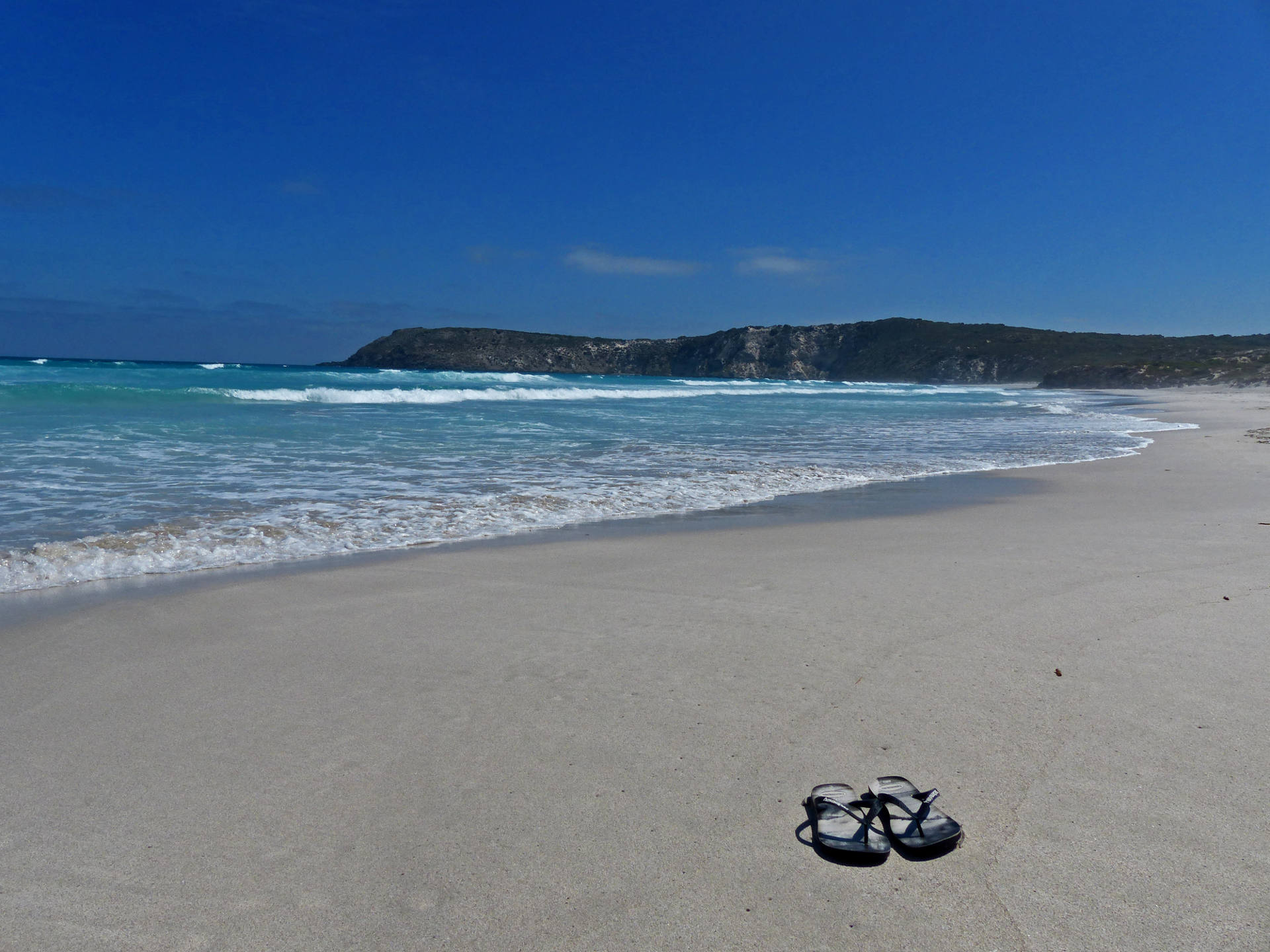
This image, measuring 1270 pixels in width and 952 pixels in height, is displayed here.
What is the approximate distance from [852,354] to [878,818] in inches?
4337

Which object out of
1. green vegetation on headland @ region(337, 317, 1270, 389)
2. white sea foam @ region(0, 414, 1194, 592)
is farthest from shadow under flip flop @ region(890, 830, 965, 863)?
green vegetation on headland @ region(337, 317, 1270, 389)

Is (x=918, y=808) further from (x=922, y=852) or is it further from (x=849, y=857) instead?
(x=849, y=857)

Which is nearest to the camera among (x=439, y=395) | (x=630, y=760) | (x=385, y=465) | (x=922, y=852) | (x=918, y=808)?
(x=922, y=852)

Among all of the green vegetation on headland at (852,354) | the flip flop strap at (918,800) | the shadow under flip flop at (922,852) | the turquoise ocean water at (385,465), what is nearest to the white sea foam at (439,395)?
the turquoise ocean water at (385,465)

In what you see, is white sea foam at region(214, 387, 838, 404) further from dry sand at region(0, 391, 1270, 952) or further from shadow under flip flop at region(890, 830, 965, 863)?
shadow under flip flop at region(890, 830, 965, 863)

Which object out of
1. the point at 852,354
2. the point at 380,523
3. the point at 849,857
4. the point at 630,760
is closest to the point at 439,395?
the point at 380,523

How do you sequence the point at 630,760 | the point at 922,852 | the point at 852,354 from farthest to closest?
the point at 852,354
the point at 630,760
the point at 922,852

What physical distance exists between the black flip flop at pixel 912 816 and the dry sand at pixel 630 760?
0.18 feet

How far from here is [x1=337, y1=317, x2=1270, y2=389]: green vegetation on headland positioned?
70562 mm

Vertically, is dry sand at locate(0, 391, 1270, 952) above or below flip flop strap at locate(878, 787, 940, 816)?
below

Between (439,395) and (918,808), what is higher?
(918,808)

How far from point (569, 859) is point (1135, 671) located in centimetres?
221

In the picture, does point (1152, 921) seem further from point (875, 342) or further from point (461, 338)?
point (461, 338)

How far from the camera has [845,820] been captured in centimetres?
188
